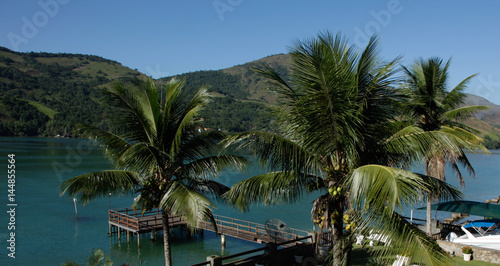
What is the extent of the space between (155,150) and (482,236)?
15.3 metres

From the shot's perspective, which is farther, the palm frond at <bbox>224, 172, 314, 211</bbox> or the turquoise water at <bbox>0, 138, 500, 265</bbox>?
the turquoise water at <bbox>0, 138, 500, 265</bbox>

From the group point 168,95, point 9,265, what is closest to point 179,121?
point 168,95

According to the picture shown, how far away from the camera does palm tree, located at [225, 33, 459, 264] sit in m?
6.88

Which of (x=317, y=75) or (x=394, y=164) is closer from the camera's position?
(x=317, y=75)

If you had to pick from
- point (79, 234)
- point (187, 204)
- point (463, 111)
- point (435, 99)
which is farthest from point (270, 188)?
point (79, 234)

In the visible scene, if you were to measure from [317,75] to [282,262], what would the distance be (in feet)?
31.1

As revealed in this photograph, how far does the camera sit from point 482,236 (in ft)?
56.6

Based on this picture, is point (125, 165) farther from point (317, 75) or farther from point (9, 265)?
point (9, 265)

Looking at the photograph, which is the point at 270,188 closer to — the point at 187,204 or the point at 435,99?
the point at 187,204

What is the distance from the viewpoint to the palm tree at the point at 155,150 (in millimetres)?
8766

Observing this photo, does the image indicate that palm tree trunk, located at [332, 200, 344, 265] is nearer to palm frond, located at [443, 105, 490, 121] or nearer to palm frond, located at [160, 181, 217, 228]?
palm frond, located at [160, 181, 217, 228]

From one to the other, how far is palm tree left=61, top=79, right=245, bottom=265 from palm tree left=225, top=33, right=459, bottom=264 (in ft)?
5.51

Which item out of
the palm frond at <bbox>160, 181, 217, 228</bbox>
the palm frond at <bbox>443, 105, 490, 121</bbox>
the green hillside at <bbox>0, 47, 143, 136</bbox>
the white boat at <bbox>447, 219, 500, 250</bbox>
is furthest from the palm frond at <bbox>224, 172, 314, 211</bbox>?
the green hillside at <bbox>0, 47, 143, 136</bbox>

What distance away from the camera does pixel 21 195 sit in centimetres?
4125
